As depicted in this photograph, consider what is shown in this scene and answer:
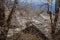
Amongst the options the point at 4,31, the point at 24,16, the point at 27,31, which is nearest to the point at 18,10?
the point at 24,16

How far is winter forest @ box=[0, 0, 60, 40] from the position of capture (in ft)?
16.6

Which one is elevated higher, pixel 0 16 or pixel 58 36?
pixel 0 16

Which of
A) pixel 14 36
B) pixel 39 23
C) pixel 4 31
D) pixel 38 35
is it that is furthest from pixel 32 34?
pixel 4 31

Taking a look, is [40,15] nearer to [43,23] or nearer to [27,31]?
[43,23]

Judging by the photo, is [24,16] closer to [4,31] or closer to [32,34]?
[32,34]

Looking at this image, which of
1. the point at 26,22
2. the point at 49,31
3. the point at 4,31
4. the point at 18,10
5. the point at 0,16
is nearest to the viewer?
the point at 4,31

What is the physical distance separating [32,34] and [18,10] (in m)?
1.70

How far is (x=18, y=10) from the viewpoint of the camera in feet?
22.6

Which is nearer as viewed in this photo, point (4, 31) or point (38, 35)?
point (4, 31)

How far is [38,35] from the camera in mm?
5496

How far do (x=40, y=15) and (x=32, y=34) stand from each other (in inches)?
74.7

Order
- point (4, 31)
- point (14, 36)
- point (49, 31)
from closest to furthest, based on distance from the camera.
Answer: point (4, 31) → point (14, 36) → point (49, 31)

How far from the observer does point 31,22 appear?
622cm

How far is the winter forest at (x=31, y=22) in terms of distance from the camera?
5.07 m
